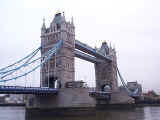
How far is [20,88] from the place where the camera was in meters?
27.1

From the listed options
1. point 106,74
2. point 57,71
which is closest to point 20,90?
point 57,71

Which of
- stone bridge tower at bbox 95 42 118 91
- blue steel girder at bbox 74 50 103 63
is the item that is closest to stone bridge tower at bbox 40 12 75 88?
blue steel girder at bbox 74 50 103 63

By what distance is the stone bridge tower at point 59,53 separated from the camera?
36531mm

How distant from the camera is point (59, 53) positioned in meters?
37.3

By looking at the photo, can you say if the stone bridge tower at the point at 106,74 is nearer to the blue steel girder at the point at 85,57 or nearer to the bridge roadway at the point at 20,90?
the blue steel girder at the point at 85,57

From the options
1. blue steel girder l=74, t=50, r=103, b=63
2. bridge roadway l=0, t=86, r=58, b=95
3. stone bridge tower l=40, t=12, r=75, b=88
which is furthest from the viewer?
blue steel girder l=74, t=50, r=103, b=63

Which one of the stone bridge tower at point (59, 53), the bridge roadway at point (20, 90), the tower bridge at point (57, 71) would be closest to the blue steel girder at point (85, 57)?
the tower bridge at point (57, 71)

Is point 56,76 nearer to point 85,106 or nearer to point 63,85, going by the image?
point 63,85

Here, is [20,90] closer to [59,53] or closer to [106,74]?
[59,53]

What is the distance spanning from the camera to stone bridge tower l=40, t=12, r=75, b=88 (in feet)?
120

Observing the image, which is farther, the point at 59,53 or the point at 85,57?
the point at 85,57

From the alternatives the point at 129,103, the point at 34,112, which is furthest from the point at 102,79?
the point at 34,112

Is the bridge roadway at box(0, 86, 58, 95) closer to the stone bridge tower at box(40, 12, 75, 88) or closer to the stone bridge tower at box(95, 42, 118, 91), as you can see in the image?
the stone bridge tower at box(40, 12, 75, 88)

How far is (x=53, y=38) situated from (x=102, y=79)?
26.1 m
